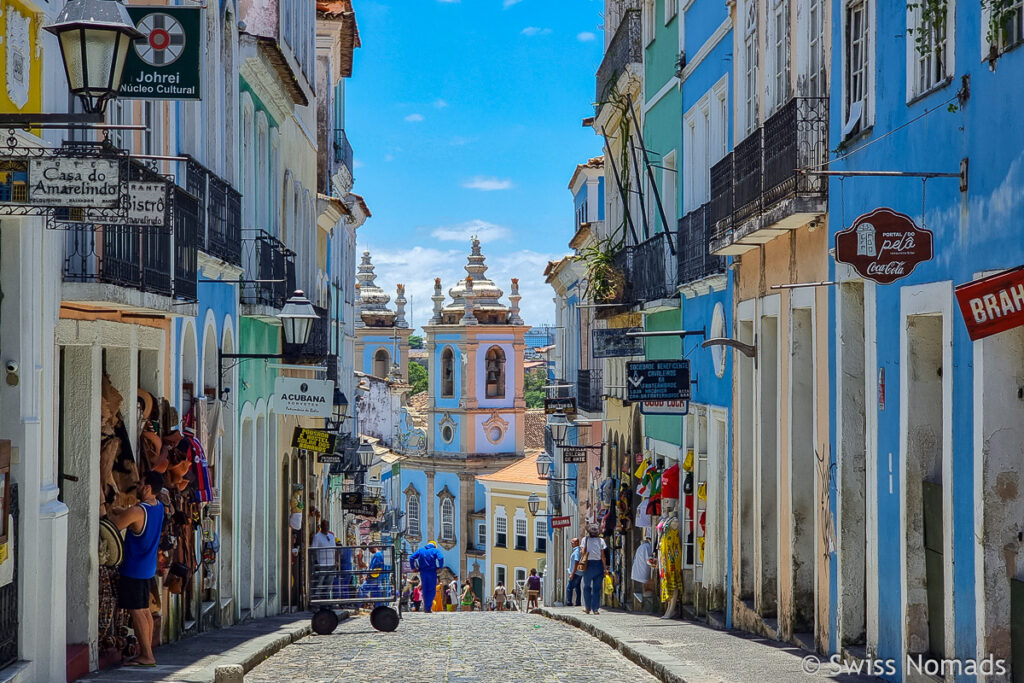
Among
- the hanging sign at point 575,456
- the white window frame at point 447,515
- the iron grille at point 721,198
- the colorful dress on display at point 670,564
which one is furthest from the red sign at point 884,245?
the white window frame at point 447,515

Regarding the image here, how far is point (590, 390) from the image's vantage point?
30453 mm

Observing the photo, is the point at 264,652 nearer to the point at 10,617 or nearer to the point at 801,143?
the point at 10,617

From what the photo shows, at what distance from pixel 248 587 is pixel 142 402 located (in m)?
6.59

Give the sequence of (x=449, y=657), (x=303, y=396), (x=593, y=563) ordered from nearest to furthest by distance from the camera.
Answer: (x=449, y=657) → (x=303, y=396) → (x=593, y=563)

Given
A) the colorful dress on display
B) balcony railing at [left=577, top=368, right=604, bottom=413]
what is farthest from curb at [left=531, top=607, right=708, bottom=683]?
balcony railing at [left=577, top=368, right=604, bottom=413]

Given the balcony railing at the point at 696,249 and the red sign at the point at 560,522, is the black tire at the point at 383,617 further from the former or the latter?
the red sign at the point at 560,522

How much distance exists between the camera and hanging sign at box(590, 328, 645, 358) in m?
22.1

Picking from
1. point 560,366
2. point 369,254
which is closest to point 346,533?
point 560,366

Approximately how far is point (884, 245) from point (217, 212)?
8709 millimetres

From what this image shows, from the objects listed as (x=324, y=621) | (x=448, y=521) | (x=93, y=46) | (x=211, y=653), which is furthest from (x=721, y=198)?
(x=448, y=521)

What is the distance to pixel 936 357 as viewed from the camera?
9.97 m

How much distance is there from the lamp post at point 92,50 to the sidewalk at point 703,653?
6.00m

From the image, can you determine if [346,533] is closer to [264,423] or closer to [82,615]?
[264,423]

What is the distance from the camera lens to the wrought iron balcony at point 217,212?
49.3 ft
